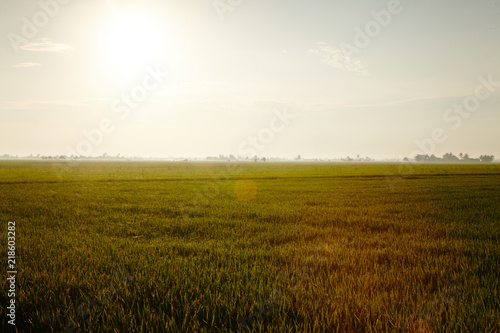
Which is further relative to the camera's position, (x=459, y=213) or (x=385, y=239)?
(x=459, y=213)

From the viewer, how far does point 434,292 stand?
4336 mm

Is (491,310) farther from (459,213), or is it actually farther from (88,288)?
(459,213)

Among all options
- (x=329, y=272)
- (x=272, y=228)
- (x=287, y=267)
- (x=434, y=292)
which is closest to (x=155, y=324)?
(x=287, y=267)

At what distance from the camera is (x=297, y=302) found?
12.9 ft

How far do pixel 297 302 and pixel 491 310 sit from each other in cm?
259

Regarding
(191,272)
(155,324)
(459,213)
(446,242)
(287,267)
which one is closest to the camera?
(155,324)

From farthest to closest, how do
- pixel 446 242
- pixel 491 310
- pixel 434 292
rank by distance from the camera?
pixel 446 242 < pixel 434 292 < pixel 491 310

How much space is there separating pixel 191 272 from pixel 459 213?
44.5 ft

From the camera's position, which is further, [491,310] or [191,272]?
[191,272]

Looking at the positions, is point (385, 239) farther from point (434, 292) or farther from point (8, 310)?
point (8, 310)

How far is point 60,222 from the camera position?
411 inches

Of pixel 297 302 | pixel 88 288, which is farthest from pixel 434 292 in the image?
pixel 88 288

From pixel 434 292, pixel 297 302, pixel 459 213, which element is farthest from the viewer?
pixel 459 213

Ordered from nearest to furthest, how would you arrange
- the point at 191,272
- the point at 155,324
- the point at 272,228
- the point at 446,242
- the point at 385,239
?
the point at 155,324 < the point at 191,272 < the point at 446,242 < the point at 385,239 < the point at 272,228
